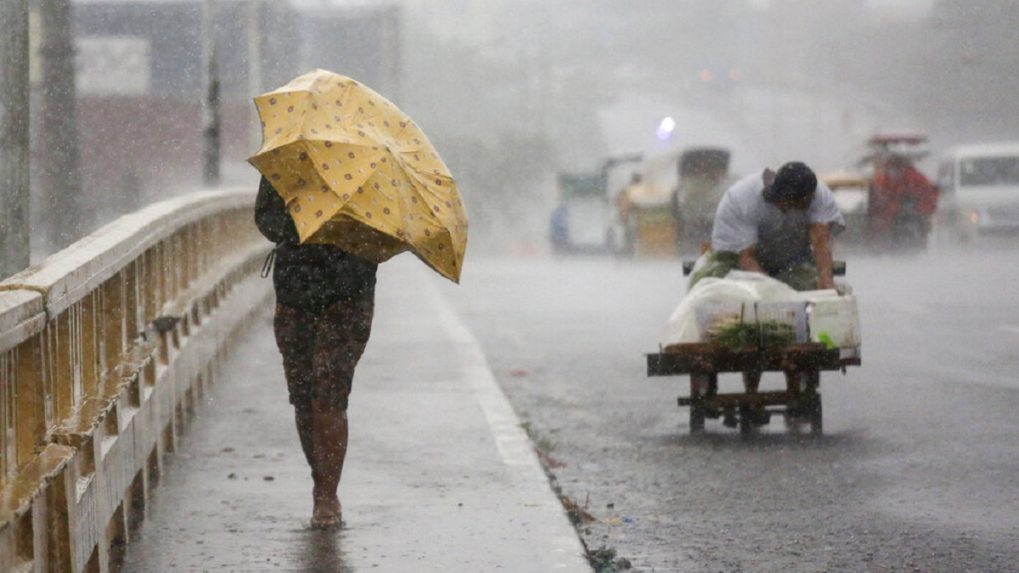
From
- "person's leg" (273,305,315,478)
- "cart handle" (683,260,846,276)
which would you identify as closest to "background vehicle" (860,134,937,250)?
"cart handle" (683,260,846,276)

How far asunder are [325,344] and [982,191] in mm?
33946

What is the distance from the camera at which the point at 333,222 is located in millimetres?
7098

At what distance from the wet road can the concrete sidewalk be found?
0.32 m

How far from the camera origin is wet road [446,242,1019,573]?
734cm

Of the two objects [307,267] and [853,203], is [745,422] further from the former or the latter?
[853,203]

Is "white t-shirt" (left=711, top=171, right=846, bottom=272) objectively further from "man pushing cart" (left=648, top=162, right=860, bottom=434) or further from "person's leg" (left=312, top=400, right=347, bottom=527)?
"person's leg" (left=312, top=400, right=347, bottom=527)

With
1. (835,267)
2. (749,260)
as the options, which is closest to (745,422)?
(749,260)

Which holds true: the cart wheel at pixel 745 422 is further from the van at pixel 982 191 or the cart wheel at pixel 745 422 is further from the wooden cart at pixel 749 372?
the van at pixel 982 191

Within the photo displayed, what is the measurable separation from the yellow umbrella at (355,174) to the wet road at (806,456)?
142 centimetres

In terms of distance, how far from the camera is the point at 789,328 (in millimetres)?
10023

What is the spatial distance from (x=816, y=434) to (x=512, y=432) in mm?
1649

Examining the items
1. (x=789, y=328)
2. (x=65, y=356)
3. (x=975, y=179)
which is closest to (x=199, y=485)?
(x=65, y=356)

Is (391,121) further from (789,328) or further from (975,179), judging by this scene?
(975,179)

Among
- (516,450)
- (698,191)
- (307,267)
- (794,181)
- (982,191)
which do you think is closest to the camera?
(307,267)
